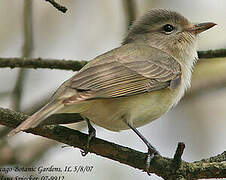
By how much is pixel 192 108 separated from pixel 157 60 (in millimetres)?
3384

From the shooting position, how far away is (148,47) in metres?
4.93

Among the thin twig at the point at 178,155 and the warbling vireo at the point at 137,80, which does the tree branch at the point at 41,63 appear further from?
the thin twig at the point at 178,155

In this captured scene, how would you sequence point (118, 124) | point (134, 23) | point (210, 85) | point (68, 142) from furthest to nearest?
point (210, 85) → point (134, 23) → point (118, 124) → point (68, 142)

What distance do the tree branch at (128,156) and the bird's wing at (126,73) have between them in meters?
0.38

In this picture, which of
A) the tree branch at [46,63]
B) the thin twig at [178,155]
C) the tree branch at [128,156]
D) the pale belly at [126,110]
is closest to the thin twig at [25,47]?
the tree branch at [46,63]

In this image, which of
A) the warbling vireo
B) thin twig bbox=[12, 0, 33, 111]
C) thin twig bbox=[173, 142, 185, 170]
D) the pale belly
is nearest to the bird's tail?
the warbling vireo

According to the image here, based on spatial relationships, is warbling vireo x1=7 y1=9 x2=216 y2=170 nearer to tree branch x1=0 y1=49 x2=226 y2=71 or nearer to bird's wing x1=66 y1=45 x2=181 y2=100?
bird's wing x1=66 y1=45 x2=181 y2=100

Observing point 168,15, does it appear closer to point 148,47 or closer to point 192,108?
point 148,47

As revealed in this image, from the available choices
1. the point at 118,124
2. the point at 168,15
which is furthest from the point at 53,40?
the point at 118,124

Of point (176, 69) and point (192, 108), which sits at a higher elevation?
point (176, 69)

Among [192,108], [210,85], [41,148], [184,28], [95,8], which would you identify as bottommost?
[192,108]

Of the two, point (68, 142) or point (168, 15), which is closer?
point (68, 142)

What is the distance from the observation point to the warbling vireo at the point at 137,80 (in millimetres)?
3602

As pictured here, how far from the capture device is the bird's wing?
368cm
